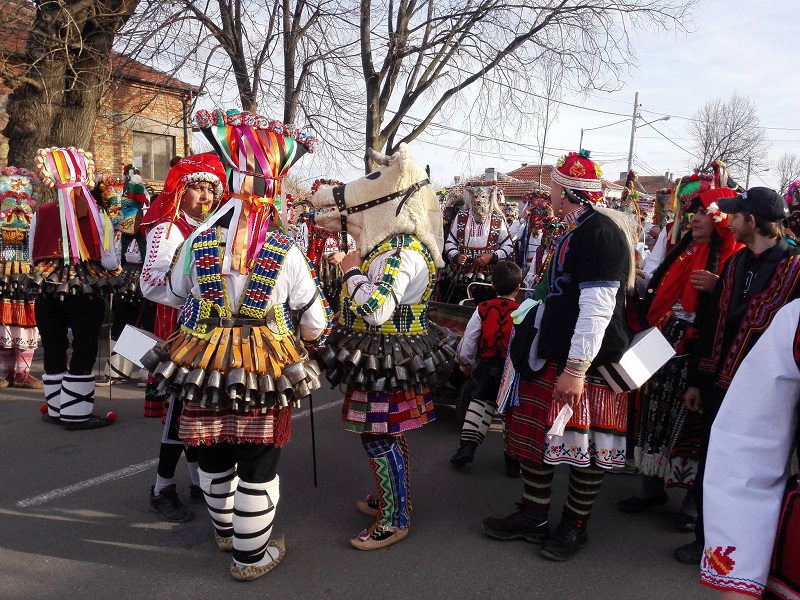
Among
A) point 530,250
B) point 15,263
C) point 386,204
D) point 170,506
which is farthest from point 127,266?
point 530,250

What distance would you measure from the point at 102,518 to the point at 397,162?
270 centimetres

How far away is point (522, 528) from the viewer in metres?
3.40

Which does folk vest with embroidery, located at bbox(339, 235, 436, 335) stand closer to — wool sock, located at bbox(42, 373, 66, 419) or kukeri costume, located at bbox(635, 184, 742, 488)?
kukeri costume, located at bbox(635, 184, 742, 488)

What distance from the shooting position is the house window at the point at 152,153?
56.1 feet

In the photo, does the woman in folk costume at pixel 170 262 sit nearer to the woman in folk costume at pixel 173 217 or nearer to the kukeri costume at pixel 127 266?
the woman in folk costume at pixel 173 217

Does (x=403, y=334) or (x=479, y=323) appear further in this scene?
(x=479, y=323)

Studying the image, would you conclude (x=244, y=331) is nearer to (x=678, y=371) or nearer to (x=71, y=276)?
(x=678, y=371)

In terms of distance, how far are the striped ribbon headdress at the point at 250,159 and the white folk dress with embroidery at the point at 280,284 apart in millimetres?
64

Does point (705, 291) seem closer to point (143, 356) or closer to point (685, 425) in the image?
point (685, 425)

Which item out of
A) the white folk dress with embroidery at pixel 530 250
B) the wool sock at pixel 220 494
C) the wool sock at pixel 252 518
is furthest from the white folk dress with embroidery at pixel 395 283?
the white folk dress with embroidery at pixel 530 250

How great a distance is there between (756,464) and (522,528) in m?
2.30

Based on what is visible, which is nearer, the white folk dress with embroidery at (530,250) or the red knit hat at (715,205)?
the red knit hat at (715,205)

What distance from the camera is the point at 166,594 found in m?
2.86

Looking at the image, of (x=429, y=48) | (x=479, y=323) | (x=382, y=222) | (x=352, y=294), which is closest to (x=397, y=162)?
(x=382, y=222)
